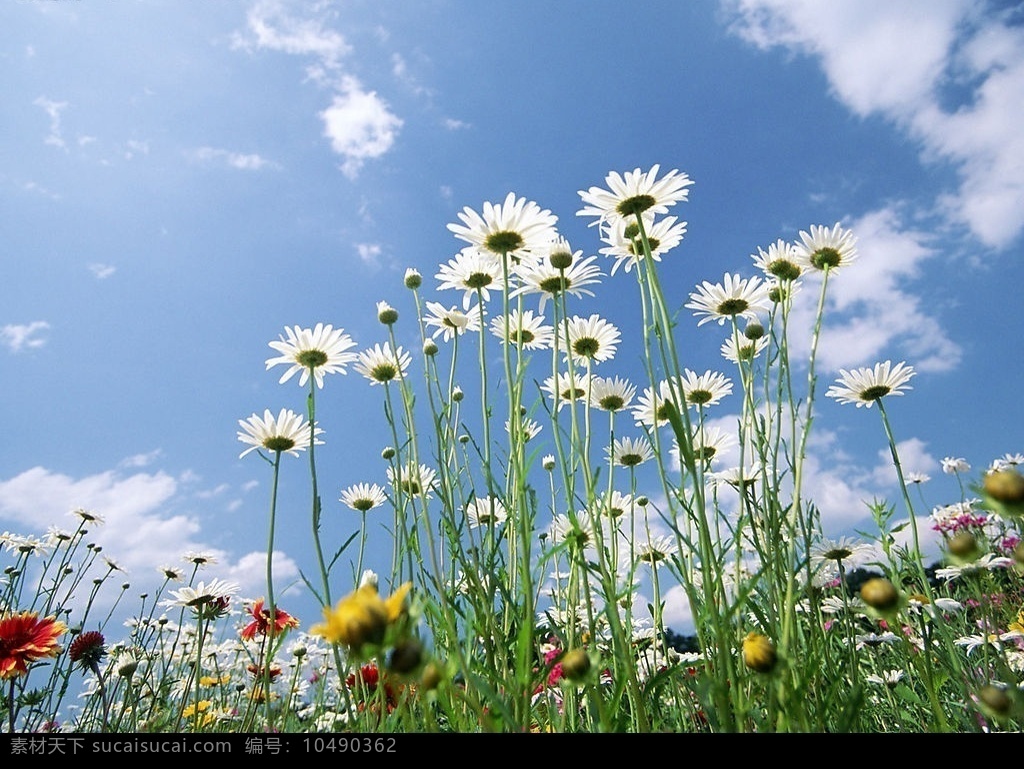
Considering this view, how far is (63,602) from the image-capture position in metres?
2.77

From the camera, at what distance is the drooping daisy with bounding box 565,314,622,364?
5.21 ft

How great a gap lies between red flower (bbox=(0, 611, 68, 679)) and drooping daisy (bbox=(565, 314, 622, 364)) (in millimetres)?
1310

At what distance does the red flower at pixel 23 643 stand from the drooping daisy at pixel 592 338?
131cm

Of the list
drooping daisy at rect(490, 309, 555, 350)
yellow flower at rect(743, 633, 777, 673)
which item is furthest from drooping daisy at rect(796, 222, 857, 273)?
yellow flower at rect(743, 633, 777, 673)

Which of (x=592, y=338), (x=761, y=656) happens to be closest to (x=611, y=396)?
(x=592, y=338)

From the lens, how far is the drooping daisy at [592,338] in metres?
1.59

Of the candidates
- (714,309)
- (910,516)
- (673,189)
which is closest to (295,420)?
(673,189)

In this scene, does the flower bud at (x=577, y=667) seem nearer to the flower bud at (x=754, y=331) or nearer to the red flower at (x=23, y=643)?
the flower bud at (x=754, y=331)

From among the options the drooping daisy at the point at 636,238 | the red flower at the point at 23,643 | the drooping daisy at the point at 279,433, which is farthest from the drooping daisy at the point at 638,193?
the red flower at the point at 23,643

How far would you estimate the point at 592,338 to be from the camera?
5.23ft

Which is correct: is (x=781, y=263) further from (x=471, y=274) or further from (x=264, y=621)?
(x=264, y=621)

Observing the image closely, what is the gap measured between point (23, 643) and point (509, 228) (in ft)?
4.49
